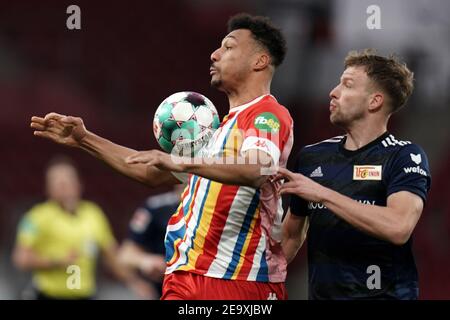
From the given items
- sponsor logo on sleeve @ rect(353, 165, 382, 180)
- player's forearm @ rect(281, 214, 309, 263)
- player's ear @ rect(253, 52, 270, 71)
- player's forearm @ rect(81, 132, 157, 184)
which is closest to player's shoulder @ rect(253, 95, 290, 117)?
player's ear @ rect(253, 52, 270, 71)

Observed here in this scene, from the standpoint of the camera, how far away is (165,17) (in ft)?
52.0

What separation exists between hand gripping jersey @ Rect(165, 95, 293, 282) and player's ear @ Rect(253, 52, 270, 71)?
0.32 meters

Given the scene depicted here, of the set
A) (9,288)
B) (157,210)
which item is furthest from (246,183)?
(9,288)

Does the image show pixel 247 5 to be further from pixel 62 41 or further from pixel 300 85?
pixel 62 41

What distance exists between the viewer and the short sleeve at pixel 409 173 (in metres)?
4.95

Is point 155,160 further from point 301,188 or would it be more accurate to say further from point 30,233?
point 30,233

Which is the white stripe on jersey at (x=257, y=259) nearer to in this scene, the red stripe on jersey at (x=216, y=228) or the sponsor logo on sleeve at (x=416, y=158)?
the red stripe on jersey at (x=216, y=228)

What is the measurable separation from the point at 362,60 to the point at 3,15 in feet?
37.9

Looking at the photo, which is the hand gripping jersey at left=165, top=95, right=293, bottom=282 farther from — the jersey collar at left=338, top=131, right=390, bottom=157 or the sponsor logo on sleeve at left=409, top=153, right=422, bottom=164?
the sponsor logo on sleeve at left=409, top=153, right=422, bottom=164

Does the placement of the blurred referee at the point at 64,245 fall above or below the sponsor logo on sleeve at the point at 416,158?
below

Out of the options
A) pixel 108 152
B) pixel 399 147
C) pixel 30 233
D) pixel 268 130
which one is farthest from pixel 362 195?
pixel 30 233

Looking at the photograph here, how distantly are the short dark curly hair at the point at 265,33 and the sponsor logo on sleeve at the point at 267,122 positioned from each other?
0.57 metres

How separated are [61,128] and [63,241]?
183 inches

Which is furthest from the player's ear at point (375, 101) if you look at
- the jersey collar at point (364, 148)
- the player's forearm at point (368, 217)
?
the player's forearm at point (368, 217)
